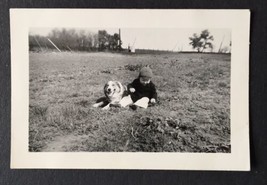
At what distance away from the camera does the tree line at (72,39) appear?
822mm

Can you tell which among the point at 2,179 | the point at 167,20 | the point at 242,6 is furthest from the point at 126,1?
the point at 2,179

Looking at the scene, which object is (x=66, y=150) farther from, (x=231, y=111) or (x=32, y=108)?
(x=231, y=111)

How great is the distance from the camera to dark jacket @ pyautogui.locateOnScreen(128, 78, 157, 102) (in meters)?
0.82

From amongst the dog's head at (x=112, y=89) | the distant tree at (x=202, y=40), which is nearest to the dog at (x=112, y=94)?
the dog's head at (x=112, y=89)

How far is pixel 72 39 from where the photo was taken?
32.4 inches

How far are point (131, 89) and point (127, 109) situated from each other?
30 millimetres

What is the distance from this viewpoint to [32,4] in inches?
32.4

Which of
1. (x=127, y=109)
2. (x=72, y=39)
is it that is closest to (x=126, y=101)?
(x=127, y=109)

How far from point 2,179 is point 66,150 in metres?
0.11

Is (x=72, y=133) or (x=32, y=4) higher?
(x=32, y=4)

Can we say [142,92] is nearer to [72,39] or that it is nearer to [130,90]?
[130,90]

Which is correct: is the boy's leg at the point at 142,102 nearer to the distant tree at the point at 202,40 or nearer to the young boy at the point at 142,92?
the young boy at the point at 142,92

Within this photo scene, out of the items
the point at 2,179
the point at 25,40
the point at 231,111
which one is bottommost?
the point at 2,179

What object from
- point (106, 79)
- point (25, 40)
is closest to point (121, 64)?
point (106, 79)
